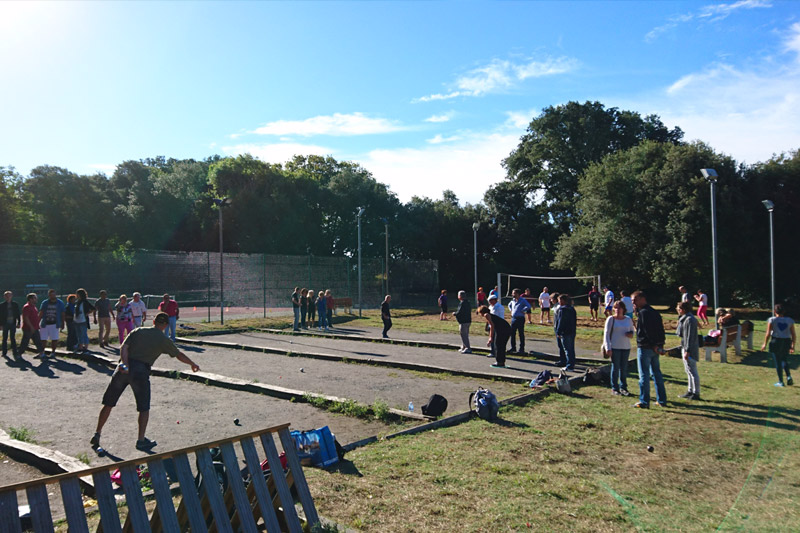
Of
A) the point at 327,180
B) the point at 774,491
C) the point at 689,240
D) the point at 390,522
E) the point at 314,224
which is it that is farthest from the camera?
the point at 327,180

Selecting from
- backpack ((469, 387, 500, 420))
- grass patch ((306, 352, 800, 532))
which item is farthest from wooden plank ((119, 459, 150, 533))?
backpack ((469, 387, 500, 420))

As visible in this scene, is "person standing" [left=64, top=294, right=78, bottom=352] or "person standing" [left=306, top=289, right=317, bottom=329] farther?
"person standing" [left=306, top=289, right=317, bottom=329]

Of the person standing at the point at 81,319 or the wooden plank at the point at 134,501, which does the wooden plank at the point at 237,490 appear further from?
the person standing at the point at 81,319

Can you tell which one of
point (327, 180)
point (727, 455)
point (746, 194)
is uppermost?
point (327, 180)

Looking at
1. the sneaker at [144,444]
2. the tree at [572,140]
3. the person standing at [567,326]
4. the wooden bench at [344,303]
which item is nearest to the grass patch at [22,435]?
the sneaker at [144,444]

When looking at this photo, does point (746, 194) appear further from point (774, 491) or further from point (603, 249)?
point (774, 491)

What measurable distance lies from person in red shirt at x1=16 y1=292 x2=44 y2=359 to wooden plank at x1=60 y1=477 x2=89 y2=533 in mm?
13506

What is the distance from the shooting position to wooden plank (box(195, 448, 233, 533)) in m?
3.83

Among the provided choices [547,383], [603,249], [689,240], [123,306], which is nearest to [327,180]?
[603,249]

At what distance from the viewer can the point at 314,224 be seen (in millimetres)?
48875

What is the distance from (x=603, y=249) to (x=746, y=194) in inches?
351

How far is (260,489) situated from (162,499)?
750 millimetres

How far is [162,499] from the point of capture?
3646 mm

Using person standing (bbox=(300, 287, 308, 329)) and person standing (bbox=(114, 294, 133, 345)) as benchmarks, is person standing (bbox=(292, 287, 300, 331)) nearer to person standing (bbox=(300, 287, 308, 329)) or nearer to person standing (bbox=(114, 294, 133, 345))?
person standing (bbox=(300, 287, 308, 329))
